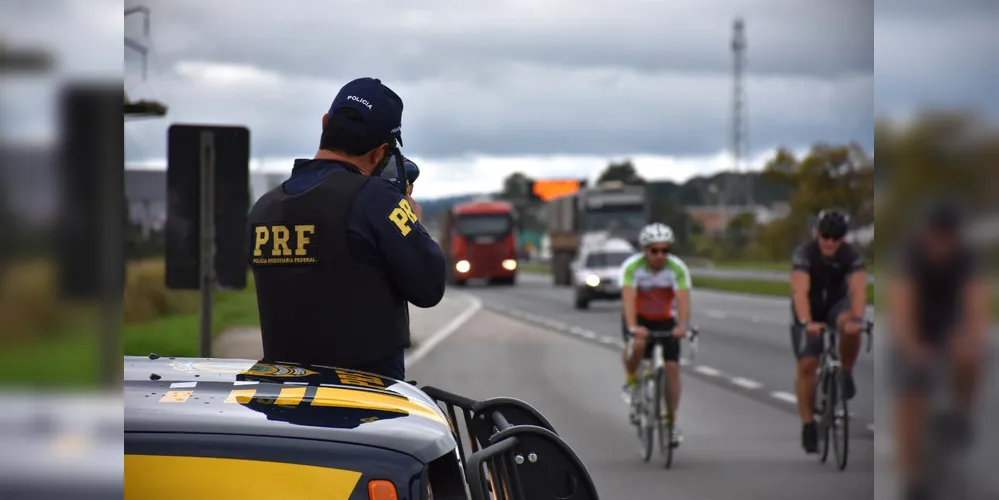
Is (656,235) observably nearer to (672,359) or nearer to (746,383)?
(672,359)

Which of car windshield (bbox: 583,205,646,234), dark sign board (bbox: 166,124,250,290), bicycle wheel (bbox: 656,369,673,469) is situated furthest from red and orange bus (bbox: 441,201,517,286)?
dark sign board (bbox: 166,124,250,290)

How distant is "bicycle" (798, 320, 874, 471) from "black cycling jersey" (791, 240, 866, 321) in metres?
0.22

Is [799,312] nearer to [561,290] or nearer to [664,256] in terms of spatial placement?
[664,256]

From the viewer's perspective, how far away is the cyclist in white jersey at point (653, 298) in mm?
11320

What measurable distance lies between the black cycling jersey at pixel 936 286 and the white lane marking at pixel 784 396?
14374mm

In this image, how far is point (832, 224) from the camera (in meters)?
10.3

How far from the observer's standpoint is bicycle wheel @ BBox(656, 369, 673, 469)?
10688 mm

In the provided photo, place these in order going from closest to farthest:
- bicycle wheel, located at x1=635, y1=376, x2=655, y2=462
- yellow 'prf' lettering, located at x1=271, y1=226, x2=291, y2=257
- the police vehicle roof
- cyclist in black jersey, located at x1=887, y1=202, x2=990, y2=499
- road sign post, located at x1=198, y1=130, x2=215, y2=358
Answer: cyclist in black jersey, located at x1=887, y1=202, x2=990, y2=499 → the police vehicle roof → yellow 'prf' lettering, located at x1=271, y1=226, x2=291, y2=257 → road sign post, located at x1=198, y1=130, x2=215, y2=358 → bicycle wheel, located at x1=635, y1=376, x2=655, y2=462

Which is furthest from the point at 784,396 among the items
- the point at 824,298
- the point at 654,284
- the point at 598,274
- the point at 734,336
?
the point at 598,274

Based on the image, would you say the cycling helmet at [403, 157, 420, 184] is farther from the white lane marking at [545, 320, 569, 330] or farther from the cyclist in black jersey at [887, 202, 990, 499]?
the white lane marking at [545, 320, 569, 330]

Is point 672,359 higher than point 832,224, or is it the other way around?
point 832,224

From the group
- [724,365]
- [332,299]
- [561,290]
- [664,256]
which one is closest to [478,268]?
[561,290]

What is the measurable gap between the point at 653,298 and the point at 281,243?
8.07 metres

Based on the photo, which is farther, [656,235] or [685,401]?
[685,401]
